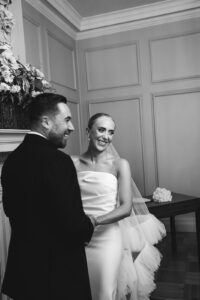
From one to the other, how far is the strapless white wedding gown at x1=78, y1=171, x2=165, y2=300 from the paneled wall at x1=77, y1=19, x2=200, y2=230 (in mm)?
2437

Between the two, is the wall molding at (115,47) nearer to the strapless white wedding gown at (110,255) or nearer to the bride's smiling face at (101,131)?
the bride's smiling face at (101,131)

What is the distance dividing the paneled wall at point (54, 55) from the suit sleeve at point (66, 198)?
200 centimetres

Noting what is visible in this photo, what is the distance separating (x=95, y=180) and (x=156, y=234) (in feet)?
2.44

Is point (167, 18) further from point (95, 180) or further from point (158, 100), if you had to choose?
point (95, 180)

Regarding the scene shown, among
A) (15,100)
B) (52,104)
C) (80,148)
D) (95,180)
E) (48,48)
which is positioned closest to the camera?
(52,104)

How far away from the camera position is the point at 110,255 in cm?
203

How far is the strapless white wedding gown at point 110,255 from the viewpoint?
6.53 ft

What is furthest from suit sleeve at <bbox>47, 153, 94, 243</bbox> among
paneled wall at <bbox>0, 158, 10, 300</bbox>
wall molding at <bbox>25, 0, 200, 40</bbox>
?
wall molding at <bbox>25, 0, 200, 40</bbox>

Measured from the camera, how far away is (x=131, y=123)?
15.6 ft

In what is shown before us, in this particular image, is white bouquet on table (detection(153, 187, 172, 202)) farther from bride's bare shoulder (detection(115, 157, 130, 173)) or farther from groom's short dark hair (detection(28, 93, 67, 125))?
groom's short dark hair (detection(28, 93, 67, 125))

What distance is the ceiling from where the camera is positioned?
4.21 meters

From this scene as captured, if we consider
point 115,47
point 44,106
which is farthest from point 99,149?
point 115,47

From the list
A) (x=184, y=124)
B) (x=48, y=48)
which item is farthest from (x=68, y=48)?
(x=184, y=124)

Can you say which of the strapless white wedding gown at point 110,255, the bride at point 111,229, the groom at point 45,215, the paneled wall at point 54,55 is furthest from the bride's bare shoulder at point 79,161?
the paneled wall at point 54,55
